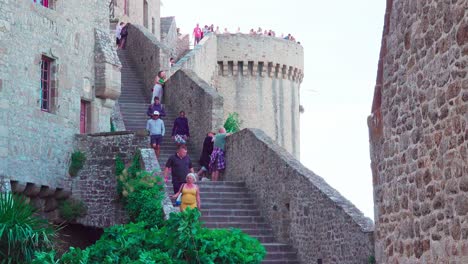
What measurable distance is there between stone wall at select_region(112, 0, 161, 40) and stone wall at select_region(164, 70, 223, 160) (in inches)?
384

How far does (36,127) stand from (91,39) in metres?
3.44

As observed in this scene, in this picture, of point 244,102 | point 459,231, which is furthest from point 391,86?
point 244,102

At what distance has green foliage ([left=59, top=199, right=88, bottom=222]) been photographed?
20375mm

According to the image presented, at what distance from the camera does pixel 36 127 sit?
1938 centimetres

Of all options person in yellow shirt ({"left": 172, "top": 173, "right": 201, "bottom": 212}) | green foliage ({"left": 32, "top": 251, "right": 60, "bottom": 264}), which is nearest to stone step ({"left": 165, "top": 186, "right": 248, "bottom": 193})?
person in yellow shirt ({"left": 172, "top": 173, "right": 201, "bottom": 212})

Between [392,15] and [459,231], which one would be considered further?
[392,15]

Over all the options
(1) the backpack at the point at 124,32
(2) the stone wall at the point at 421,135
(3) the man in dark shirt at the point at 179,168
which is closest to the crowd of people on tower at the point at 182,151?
(3) the man in dark shirt at the point at 179,168

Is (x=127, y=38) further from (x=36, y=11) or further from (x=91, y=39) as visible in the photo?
(x=36, y=11)

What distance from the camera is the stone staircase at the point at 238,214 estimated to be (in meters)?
17.8

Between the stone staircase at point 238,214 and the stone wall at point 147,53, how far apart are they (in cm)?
886

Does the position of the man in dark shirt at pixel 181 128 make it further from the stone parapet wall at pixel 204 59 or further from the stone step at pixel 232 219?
the stone parapet wall at pixel 204 59

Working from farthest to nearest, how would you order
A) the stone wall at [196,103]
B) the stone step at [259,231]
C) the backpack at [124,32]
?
1. the backpack at [124,32]
2. the stone wall at [196,103]
3. the stone step at [259,231]

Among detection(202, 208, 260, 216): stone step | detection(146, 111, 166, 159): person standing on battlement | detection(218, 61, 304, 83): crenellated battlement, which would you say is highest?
detection(218, 61, 304, 83): crenellated battlement

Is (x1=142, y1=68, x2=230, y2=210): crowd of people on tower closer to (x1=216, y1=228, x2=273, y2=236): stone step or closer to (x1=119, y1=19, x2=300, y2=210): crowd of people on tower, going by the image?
(x1=119, y1=19, x2=300, y2=210): crowd of people on tower
